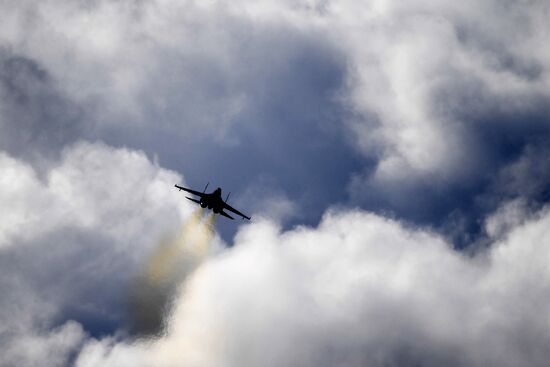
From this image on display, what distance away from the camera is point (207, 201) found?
9562 cm

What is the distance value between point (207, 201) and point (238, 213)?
6.99 meters

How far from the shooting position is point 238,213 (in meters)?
98.2

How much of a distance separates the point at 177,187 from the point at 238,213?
13800 mm

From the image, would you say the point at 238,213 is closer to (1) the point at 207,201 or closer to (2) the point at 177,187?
(1) the point at 207,201

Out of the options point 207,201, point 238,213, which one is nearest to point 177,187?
point 207,201

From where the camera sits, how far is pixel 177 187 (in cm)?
9238

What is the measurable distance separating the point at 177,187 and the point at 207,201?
684 centimetres
